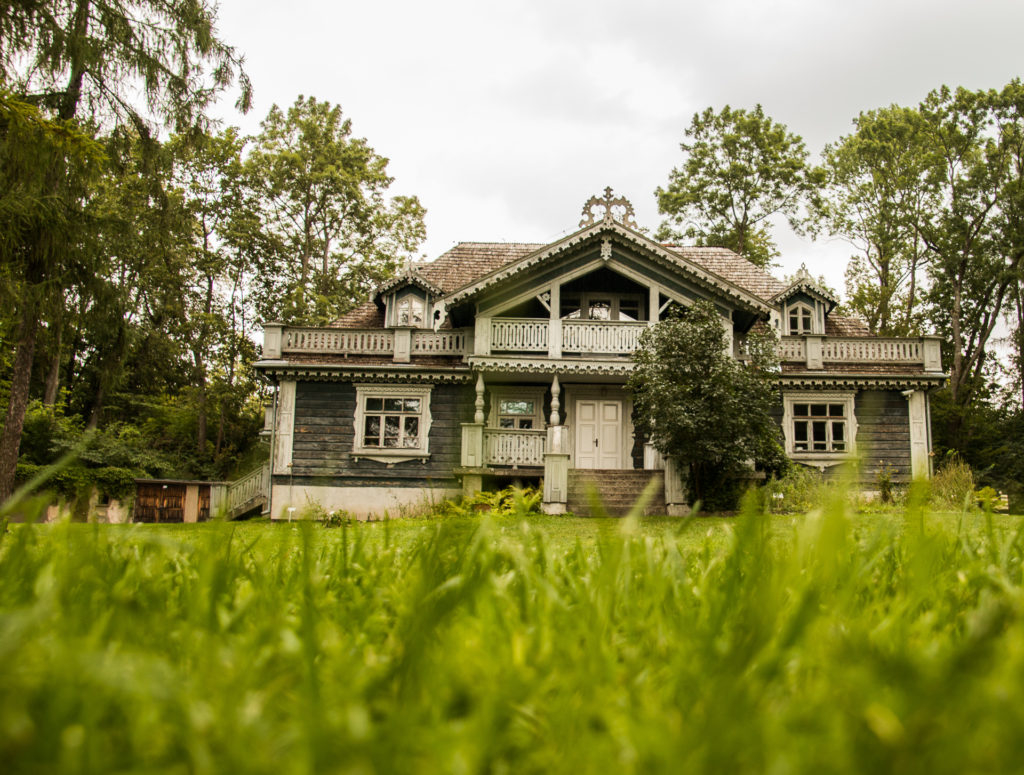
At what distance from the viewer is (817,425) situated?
21.3 meters

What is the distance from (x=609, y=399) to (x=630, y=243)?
14.8 ft

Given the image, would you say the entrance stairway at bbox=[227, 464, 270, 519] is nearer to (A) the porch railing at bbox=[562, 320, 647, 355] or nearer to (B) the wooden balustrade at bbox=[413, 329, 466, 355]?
(B) the wooden balustrade at bbox=[413, 329, 466, 355]

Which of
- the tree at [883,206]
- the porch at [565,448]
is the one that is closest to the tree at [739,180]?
the tree at [883,206]

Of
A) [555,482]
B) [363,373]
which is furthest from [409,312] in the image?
[555,482]

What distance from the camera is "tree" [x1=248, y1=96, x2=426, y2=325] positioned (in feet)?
109

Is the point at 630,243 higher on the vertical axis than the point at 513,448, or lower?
higher

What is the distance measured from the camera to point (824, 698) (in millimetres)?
699

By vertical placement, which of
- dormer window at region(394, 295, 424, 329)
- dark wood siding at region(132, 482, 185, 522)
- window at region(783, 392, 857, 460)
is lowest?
dark wood siding at region(132, 482, 185, 522)

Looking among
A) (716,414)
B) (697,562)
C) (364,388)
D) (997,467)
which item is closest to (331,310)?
(364,388)

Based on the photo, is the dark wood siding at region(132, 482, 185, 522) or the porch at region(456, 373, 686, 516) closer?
the porch at region(456, 373, 686, 516)

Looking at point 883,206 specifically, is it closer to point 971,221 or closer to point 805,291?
point 971,221

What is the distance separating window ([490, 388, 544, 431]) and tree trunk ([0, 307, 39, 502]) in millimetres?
11361

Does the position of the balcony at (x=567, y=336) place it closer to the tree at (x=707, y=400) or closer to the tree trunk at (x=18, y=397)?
the tree at (x=707, y=400)

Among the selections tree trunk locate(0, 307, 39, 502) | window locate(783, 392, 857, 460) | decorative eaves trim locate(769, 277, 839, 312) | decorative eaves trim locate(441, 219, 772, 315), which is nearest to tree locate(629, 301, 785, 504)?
decorative eaves trim locate(441, 219, 772, 315)
